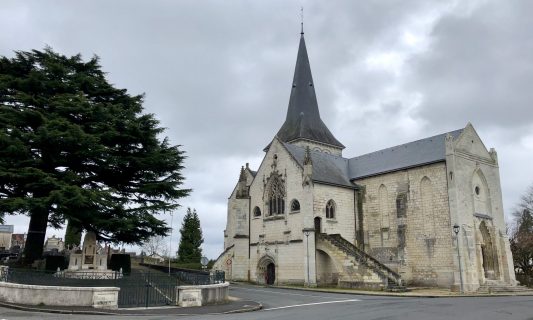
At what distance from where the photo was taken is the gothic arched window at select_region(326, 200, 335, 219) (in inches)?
1378

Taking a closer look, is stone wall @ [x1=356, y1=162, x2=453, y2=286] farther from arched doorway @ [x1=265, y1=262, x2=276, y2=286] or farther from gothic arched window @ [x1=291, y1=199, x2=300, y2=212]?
arched doorway @ [x1=265, y1=262, x2=276, y2=286]

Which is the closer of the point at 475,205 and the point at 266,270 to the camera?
the point at 475,205

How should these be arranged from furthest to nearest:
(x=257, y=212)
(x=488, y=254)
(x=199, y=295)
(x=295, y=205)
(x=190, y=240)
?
(x=190, y=240) < (x=257, y=212) < (x=295, y=205) < (x=488, y=254) < (x=199, y=295)

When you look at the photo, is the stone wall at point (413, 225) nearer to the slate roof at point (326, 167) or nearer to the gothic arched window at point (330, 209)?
the slate roof at point (326, 167)

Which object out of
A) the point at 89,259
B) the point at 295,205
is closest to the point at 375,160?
the point at 295,205

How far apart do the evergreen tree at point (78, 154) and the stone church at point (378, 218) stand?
1223 centimetres

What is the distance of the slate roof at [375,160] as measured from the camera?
33.5 m

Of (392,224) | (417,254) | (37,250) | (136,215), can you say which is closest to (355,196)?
(392,224)

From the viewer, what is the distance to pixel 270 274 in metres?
36.3

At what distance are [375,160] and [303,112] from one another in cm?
1297

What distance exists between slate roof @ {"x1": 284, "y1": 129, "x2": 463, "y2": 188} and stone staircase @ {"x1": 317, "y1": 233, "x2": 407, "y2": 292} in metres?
4.93

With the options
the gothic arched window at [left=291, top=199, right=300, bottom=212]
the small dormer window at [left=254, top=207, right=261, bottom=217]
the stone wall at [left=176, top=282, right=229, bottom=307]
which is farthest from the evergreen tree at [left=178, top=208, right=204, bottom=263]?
the stone wall at [left=176, top=282, right=229, bottom=307]

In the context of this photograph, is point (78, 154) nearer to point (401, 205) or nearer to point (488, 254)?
point (401, 205)

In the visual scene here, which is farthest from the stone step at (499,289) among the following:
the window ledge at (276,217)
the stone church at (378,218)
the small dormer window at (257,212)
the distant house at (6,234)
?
the distant house at (6,234)
